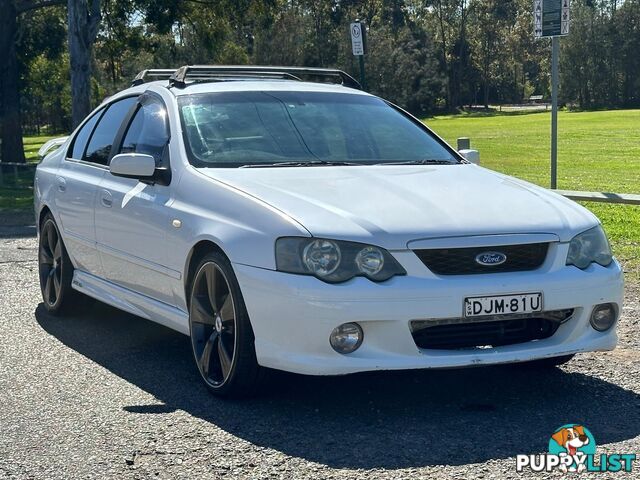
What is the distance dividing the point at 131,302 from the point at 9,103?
77.0 feet

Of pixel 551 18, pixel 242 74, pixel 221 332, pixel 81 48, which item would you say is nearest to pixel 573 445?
pixel 221 332

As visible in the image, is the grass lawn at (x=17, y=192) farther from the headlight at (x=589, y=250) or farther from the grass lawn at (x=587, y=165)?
the headlight at (x=589, y=250)

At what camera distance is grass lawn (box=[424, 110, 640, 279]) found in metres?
12.0

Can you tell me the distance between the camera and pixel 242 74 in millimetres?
7746

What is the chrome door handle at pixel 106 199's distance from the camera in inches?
271

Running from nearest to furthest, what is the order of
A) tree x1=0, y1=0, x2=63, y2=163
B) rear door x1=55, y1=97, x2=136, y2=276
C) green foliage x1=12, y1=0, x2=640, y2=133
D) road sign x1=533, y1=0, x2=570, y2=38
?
rear door x1=55, y1=97, x2=136, y2=276 → road sign x1=533, y1=0, x2=570, y2=38 → tree x1=0, y1=0, x2=63, y2=163 → green foliage x1=12, y1=0, x2=640, y2=133

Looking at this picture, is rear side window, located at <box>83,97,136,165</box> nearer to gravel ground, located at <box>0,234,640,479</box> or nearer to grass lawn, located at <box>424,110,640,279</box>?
gravel ground, located at <box>0,234,640,479</box>

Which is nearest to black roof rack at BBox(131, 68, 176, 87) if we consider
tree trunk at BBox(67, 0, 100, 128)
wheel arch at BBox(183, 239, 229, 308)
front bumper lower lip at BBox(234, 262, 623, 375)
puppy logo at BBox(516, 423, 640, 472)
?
wheel arch at BBox(183, 239, 229, 308)

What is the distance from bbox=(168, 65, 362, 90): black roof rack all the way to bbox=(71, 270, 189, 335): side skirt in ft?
4.41

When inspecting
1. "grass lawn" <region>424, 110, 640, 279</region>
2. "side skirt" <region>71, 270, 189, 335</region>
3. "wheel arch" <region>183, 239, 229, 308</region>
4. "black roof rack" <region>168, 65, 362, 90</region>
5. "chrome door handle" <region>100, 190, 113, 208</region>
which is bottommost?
"grass lawn" <region>424, 110, 640, 279</region>

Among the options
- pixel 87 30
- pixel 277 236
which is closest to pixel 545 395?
pixel 277 236

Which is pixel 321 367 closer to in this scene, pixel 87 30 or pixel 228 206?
pixel 228 206

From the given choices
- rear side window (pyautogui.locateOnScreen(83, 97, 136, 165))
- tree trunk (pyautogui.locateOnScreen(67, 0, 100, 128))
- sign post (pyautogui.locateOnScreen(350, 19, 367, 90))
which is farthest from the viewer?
tree trunk (pyautogui.locateOnScreen(67, 0, 100, 128))

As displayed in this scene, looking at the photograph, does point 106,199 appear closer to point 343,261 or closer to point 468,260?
point 343,261
